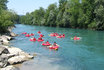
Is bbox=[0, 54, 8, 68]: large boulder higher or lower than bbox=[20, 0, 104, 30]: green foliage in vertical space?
lower

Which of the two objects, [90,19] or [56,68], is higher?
[90,19]

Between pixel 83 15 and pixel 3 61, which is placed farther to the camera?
pixel 83 15

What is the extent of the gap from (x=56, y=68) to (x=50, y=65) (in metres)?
1.04

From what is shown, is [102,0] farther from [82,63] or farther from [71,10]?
[82,63]

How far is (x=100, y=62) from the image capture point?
56.8 ft

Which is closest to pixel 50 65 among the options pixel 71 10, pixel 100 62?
pixel 100 62

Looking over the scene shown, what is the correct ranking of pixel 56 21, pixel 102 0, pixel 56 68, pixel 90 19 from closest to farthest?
pixel 56 68
pixel 102 0
pixel 90 19
pixel 56 21

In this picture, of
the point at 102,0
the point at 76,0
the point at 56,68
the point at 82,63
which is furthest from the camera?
the point at 76,0

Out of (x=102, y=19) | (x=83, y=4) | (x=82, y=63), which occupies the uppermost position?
(x=83, y=4)

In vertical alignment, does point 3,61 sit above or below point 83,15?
below

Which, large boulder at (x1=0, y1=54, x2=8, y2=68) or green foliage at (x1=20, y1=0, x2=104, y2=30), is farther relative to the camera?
green foliage at (x1=20, y1=0, x2=104, y2=30)

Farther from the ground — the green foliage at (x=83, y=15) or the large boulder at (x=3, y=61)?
the green foliage at (x=83, y=15)

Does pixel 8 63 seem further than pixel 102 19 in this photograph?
No

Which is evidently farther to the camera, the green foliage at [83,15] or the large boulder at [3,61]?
the green foliage at [83,15]
